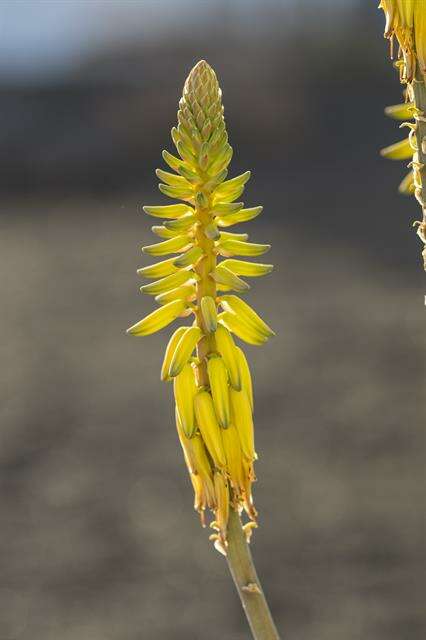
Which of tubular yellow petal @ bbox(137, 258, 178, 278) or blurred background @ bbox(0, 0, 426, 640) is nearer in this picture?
tubular yellow petal @ bbox(137, 258, 178, 278)

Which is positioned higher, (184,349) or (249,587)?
(184,349)

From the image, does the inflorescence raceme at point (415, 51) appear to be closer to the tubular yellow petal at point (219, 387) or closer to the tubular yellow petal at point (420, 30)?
the tubular yellow petal at point (420, 30)

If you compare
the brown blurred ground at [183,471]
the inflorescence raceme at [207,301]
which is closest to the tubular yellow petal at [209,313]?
the inflorescence raceme at [207,301]

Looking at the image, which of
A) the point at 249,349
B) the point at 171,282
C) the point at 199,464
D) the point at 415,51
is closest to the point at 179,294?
the point at 171,282

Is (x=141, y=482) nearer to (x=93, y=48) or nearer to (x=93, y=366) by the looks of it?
(x=93, y=366)

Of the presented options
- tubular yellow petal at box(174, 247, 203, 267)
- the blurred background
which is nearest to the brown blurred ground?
the blurred background

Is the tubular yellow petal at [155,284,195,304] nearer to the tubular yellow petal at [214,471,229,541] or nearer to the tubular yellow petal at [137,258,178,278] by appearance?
the tubular yellow petal at [137,258,178,278]

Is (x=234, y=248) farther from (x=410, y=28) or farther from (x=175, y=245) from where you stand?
(x=410, y=28)
